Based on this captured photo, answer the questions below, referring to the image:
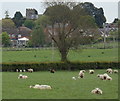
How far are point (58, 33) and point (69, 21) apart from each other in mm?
2485

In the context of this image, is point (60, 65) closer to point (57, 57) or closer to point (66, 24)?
point (66, 24)

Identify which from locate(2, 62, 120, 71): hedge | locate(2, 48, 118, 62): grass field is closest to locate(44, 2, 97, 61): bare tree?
locate(2, 48, 118, 62): grass field

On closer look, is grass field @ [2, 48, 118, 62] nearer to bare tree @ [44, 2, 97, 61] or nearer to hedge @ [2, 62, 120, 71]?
bare tree @ [44, 2, 97, 61]

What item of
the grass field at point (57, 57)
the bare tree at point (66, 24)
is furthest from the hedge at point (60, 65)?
the grass field at point (57, 57)

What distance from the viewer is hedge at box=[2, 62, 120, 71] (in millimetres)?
42062

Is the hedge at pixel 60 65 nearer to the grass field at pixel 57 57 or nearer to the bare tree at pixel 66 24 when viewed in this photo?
the bare tree at pixel 66 24

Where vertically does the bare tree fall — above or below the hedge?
above

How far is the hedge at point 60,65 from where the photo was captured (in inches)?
1656

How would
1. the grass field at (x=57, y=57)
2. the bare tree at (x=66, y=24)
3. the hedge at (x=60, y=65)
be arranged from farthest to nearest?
the grass field at (x=57, y=57), the bare tree at (x=66, y=24), the hedge at (x=60, y=65)

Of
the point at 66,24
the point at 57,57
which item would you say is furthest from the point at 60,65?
the point at 57,57

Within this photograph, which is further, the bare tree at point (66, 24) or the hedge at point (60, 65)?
the bare tree at point (66, 24)

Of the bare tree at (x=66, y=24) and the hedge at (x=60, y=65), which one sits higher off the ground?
the bare tree at (x=66, y=24)

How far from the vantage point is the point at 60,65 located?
44.1 meters

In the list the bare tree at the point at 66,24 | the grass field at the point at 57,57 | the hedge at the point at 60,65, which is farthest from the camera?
the grass field at the point at 57,57
